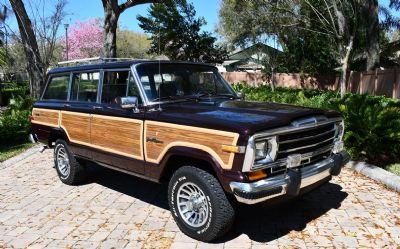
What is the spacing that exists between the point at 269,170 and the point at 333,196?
7.58 feet

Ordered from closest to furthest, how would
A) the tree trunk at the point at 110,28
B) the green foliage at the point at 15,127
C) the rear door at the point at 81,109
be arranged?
the rear door at the point at 81,109 < the green foliage at the point at 15,127 < the tree trunk at the point at 110,28

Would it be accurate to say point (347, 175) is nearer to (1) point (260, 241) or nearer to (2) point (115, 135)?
(1) point (260, 241)

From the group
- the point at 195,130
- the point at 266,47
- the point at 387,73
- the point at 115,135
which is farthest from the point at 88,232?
the point at 266,47

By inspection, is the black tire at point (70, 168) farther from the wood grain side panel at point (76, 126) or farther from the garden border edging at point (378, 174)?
the garden border edging at point (378, 174)

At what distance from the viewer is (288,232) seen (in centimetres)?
491

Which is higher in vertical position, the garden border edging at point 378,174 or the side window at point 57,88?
the side window at point 57,88

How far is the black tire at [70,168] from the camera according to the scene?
6.71m

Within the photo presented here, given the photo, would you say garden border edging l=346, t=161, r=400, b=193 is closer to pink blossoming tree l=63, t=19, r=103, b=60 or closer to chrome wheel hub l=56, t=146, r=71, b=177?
chrome wheel hub l=56, t=146, r=71, b=177

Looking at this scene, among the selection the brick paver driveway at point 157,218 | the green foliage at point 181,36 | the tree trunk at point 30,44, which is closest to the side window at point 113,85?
the brick paver driveway at point 157,218

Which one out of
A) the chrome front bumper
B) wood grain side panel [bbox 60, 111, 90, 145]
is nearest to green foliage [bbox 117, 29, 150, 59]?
wood grain side panel [bbox 60, 111, 90, 145]

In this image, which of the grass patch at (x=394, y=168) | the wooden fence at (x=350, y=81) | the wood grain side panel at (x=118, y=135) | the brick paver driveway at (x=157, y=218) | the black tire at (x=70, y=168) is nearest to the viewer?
the brick paver driveway at (x=157, y=218)

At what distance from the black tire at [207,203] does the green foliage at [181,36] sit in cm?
2943

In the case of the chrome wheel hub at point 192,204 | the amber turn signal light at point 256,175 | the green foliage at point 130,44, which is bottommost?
the chrome wheel hub at point 192,204

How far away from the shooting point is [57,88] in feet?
23.6
